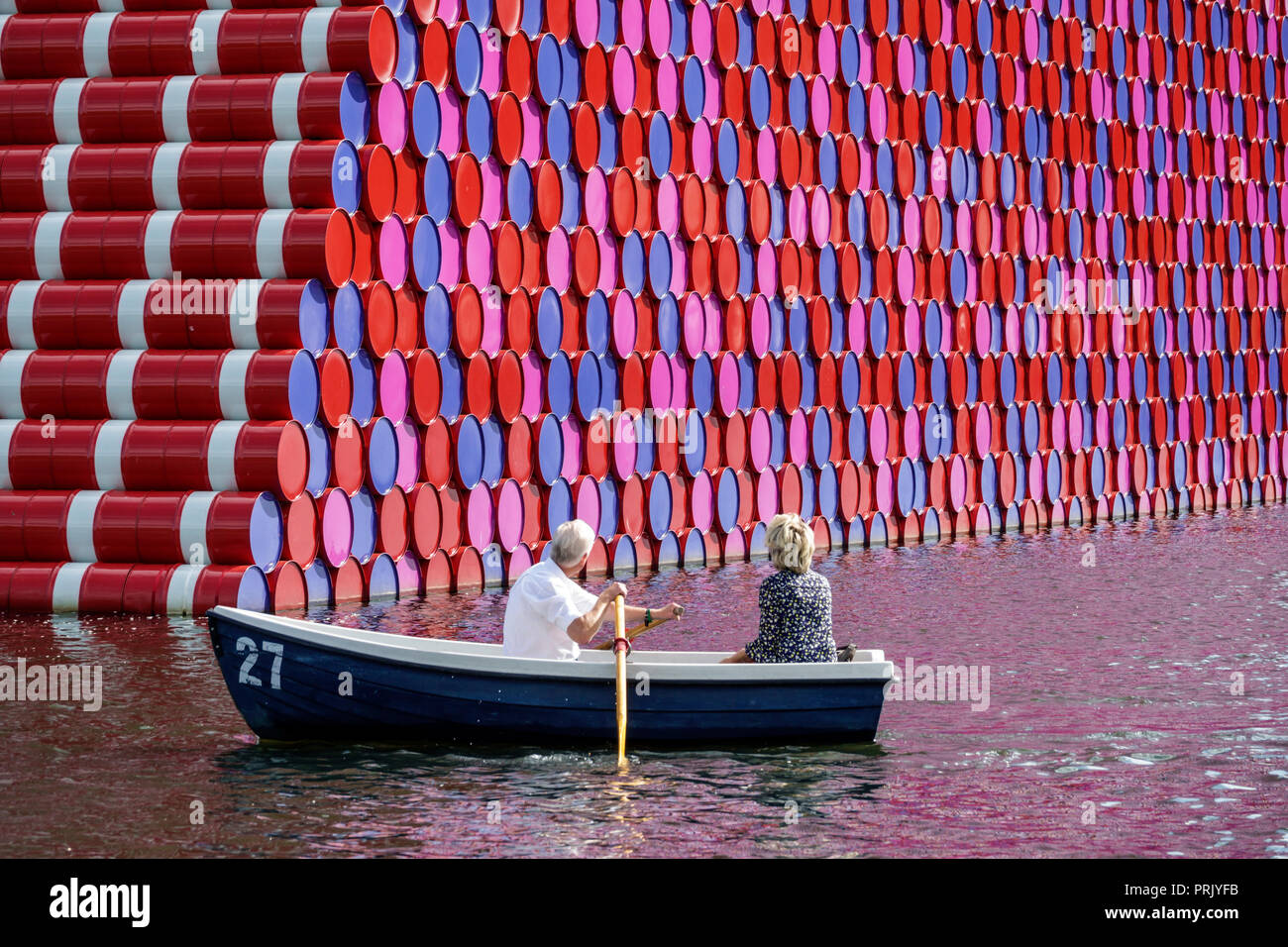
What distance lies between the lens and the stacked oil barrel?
1595cm

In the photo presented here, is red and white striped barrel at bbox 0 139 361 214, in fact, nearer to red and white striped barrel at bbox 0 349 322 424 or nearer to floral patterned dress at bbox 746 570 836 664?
red and white striped barrel at bbox 0 349 322 424

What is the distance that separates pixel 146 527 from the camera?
15.6 meters

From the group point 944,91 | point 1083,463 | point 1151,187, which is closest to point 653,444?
point 944,91

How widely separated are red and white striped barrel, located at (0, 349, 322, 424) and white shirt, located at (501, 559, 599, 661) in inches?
253

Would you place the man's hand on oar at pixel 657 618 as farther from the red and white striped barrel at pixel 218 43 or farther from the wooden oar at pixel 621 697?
the red and white striped barrel at pixel 218 43

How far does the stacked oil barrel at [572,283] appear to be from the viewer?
1595cm

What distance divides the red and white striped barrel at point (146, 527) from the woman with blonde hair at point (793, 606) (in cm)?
679

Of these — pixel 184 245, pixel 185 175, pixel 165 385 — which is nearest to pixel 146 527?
pixel 165 385

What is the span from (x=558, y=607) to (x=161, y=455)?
22.6ft

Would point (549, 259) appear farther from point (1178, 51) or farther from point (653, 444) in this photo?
point (1178, 51)

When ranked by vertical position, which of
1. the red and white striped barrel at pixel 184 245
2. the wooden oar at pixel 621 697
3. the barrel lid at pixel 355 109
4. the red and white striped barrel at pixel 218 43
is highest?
the red and white striped barrel at pixel 218 43

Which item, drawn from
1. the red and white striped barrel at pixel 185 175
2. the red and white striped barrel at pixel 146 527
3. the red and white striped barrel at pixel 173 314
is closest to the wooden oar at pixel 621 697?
the red and white striped barrel at pixel 146 527

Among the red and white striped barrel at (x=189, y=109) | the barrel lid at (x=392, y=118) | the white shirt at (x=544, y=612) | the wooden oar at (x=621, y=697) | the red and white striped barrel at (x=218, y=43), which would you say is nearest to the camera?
the wooden oar at (x=621, y=697)
